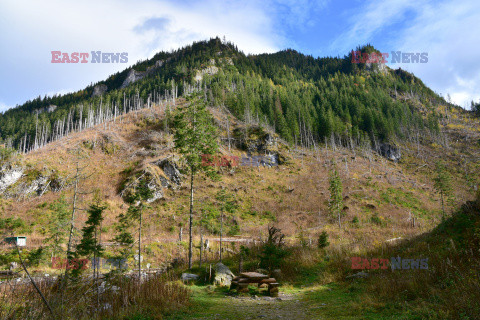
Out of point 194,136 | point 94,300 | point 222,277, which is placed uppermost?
point 194,136

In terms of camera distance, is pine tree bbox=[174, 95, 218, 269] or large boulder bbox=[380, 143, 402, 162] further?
large boulder bbox=[380, 143, 402, 162]

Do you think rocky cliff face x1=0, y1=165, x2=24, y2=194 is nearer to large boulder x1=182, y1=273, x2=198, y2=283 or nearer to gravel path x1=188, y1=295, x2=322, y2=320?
large boulder x1=182, y1=273, x2=198, y2=283

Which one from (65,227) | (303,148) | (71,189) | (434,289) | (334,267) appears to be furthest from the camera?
(303,148)

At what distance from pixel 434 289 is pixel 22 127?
434ft

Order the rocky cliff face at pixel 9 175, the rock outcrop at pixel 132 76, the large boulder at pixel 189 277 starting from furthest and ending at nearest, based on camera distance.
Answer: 1. the rock outcrop at pixel 132 76
2. the rocky cliff face at pixel 9 175
3. the large boulder at pixel 189 277

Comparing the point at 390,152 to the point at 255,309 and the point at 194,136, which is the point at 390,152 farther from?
the point at 255,309

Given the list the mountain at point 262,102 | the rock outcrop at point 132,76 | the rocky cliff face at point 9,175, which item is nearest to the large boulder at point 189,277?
the rocky cliff face at point 9,175

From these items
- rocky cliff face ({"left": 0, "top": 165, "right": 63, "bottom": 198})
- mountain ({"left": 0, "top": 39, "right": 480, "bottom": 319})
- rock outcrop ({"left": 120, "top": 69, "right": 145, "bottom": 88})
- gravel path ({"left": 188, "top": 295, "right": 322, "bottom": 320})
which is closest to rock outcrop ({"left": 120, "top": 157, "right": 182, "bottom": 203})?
mountain ({"left": 0, "top": 39, "right": 480, "bottom": 319})

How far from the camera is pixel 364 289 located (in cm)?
902

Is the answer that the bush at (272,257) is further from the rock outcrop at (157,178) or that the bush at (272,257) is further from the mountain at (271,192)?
the rock outcrop at (157,178)

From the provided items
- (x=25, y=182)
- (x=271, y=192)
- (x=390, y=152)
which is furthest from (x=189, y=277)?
(x=390, y=152)

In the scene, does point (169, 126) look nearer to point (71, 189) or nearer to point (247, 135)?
point (247, 135)

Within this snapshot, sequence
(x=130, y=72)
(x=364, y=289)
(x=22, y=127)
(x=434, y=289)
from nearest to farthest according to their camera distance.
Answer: (x=434, y=289)
(x=364, y=289)
(x=22, y=127)
(x=130, y=72)

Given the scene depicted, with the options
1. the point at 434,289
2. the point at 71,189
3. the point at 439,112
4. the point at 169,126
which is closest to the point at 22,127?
the point at 169,126
